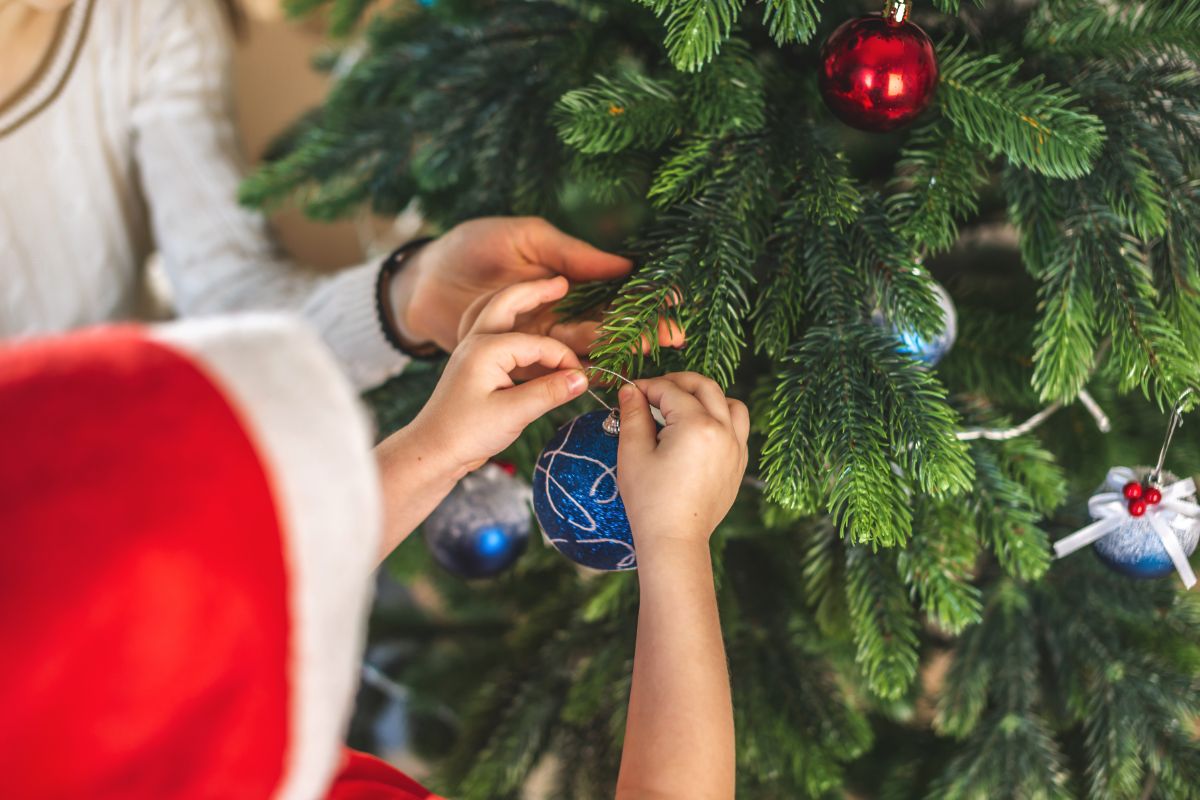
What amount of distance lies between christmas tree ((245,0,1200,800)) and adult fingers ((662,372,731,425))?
0.02 metres

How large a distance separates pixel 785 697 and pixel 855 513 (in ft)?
0.89

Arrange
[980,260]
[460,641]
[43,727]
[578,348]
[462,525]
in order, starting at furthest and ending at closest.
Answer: [460,641] < [980,260] < [462,525] < [578,348] < [43,727]

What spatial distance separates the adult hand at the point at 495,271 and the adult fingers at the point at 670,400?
0.14 feet

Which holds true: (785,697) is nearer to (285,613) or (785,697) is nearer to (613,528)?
(613,528)

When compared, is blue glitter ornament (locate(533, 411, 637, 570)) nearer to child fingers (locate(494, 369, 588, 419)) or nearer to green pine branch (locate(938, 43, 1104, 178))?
child fingers (locate(494, 369, 588, 419))

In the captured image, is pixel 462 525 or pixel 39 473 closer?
pixel 39 473

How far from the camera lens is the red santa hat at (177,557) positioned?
0.27 m

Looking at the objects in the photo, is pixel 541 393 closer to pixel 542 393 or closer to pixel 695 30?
pixel 542 393

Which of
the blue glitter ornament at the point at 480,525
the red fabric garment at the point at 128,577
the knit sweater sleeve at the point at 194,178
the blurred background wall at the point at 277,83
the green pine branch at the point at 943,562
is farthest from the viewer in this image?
the blurred background wall at the point at 277,83

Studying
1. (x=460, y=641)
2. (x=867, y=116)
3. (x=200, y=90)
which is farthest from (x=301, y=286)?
(x=867, y=116)

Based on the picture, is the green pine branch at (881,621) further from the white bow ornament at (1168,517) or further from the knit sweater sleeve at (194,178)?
the knit sweater sleeve at (194,178)

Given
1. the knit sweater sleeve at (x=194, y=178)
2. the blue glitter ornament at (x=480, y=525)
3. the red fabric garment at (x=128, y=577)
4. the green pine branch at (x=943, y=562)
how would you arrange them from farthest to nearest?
the knit sweater sleeve at (x=194, y=178)
the blue glitter ornament at (x=480, y=525)
the green pine branch at (x=943, y=562)
the red fabric garment at (x=128, y=577)

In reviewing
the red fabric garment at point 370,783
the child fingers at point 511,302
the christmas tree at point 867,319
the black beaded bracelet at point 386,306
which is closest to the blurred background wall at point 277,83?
the christmas tree at point 867,319

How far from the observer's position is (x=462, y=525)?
73 cm
